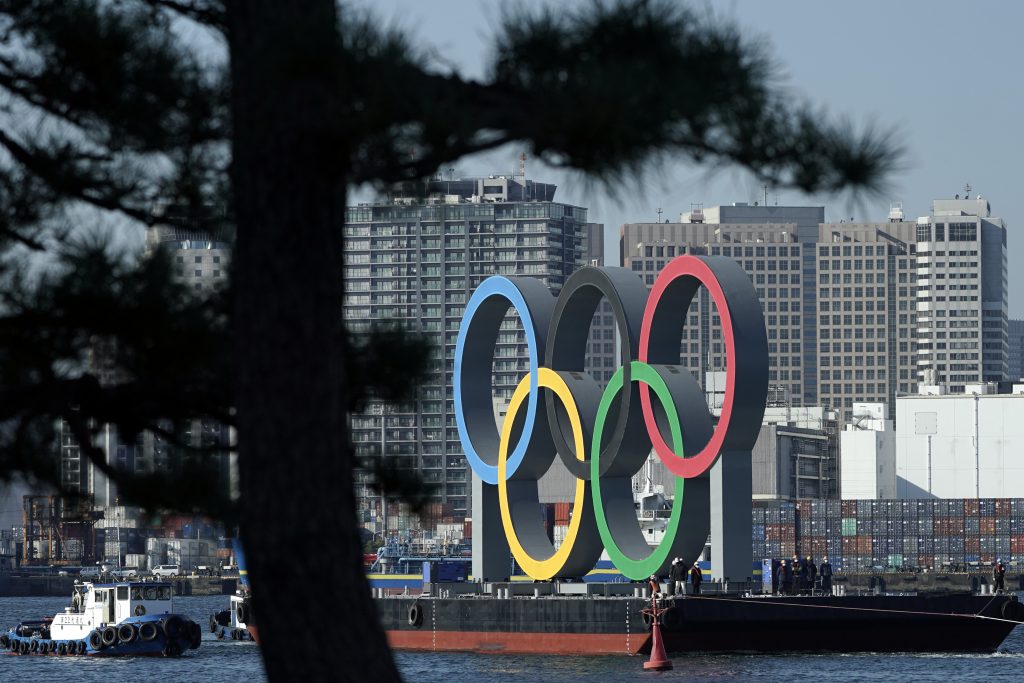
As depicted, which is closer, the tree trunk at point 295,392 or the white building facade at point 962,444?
the tree trunk at point 295,392

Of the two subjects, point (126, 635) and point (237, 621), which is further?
point (237, 621)

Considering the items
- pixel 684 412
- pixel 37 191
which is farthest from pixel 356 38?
pixel 684 412

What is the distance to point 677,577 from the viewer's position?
1833 inches

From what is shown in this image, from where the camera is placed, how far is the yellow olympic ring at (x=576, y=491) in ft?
164

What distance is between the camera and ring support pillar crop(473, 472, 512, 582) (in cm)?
5453

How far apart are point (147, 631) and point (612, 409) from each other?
1974 cm

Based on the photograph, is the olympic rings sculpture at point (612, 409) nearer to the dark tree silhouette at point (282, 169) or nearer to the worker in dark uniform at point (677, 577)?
the worker in dark uniform at point (677, 577)

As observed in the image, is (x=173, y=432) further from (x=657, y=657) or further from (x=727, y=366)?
(x=657, y=657)

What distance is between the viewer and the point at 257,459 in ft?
34.2

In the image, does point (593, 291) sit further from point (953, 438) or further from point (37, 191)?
point (953, 438)

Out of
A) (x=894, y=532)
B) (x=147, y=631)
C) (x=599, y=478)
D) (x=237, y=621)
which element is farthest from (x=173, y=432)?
(x=894, y=532)

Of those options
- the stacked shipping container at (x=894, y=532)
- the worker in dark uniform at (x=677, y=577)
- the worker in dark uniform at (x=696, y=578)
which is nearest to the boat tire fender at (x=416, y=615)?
the worker in dark uniform at (x=677, y=577)

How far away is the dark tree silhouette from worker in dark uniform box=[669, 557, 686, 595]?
34354mm

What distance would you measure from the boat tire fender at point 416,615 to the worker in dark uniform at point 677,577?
9516 mm
